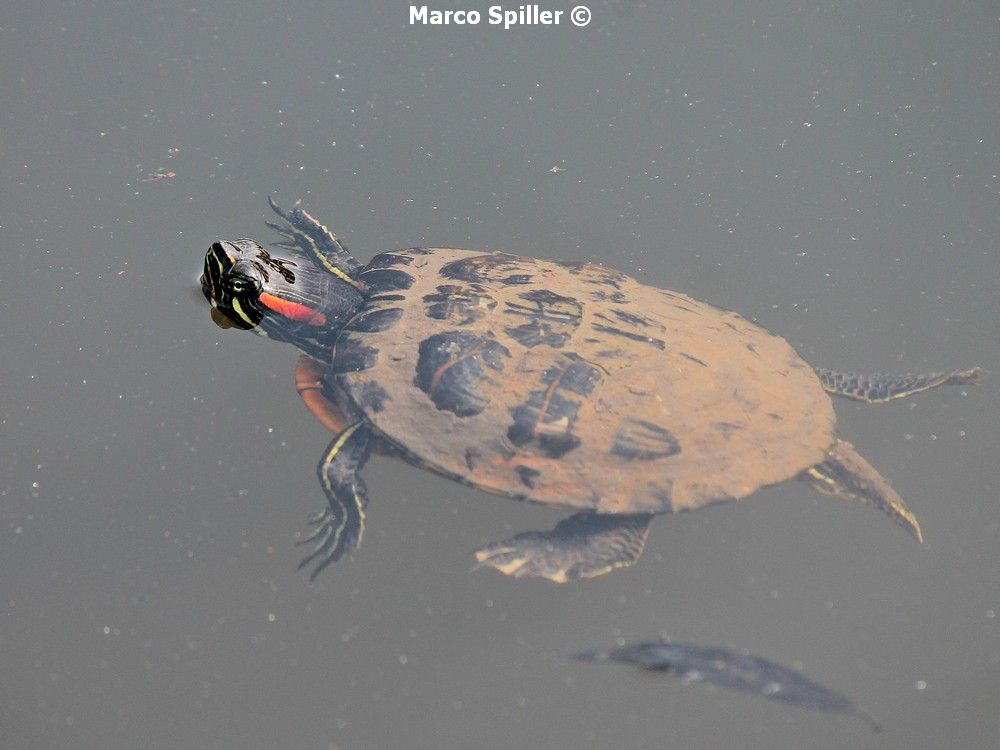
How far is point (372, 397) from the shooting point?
348 centimetres

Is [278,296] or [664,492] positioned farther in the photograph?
[278,296]

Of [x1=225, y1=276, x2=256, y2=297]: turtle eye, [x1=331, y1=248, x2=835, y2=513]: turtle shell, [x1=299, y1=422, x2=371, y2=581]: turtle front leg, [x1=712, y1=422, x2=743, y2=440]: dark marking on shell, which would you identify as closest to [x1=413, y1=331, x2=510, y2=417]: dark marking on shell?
[x1=331, y1=248, x2=835, y2=513]: turtle shell

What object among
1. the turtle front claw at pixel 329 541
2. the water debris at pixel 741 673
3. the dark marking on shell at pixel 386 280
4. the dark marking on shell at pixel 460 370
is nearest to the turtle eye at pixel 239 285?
the dark marking on shell at pixel 386 280

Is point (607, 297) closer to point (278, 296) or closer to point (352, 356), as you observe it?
point (352, 356)

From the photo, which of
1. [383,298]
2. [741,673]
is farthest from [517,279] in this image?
[741,673]

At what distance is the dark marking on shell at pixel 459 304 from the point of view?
A: 3.54m

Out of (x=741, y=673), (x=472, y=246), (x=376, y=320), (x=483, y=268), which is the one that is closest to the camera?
(x=741, y=673)

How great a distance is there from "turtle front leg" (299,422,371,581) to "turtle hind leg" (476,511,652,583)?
0.65 m

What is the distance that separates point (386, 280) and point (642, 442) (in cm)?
163

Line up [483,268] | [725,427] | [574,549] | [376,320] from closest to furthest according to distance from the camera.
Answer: [725,427], [574,549], [376,320], [483,268]

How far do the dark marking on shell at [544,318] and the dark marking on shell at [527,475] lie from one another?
1.81 feet

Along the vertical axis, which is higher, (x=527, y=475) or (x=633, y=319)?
(x=633, y=319)

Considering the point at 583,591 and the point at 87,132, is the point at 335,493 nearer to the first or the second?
the point at 583,591

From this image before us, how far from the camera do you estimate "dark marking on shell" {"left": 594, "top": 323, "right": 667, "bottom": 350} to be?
345 centimetres
